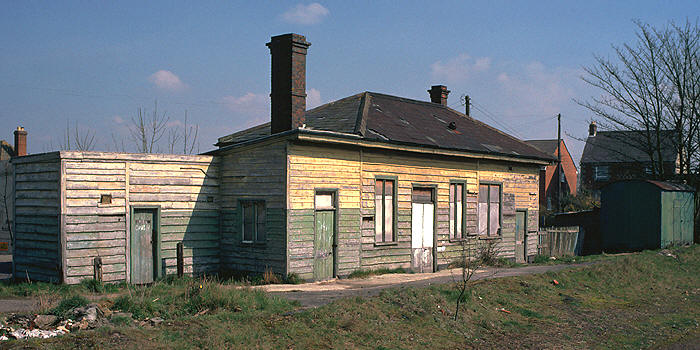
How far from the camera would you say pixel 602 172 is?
55656 millimetres

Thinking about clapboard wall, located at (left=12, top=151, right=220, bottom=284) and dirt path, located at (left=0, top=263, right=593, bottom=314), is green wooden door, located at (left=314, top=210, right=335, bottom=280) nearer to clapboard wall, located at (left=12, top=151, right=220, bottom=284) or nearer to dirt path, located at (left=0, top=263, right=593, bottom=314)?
dirt path, located at (left=0, top=263, right=593, bottom=314)

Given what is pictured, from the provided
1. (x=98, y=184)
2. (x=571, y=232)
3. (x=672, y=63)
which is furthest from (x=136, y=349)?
(x=672, y=63)

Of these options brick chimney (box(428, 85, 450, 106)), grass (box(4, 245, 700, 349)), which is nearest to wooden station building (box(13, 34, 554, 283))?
grass (box(4, 245, 700, 349))

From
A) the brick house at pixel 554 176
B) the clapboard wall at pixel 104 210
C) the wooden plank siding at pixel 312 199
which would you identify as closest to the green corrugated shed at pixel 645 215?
the wooden plank siding at pixel 312 199

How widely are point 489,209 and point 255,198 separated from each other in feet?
30.5

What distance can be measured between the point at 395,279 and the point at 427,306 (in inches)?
182

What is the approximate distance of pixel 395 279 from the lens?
56.1 feet

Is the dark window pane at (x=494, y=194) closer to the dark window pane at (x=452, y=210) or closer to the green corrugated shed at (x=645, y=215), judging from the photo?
the dark window pane at (x=452, y=210)

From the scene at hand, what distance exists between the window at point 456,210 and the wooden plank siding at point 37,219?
11.8 meters

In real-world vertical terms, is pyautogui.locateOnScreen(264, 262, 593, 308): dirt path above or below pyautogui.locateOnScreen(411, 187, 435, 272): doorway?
below

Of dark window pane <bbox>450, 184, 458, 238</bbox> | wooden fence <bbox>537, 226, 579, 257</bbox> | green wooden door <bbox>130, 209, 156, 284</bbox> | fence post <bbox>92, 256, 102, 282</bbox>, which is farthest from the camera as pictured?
wooden fence <bbox>537, 226, 579, 257</bbox>

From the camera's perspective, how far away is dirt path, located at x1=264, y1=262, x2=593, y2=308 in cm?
1297

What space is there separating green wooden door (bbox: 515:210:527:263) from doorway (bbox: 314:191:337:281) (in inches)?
371

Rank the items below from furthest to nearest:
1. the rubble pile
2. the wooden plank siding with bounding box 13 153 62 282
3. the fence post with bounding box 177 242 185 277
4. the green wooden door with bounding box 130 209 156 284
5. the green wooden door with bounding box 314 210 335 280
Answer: the green wooden door with bounding box 314 210 335 280
the fence post with bounding box 177 242 185 277
the green wooden door with bounding box 130 209 156 284
the wooden plank siding with bounding box 13 153 62 282
the rubble pile
